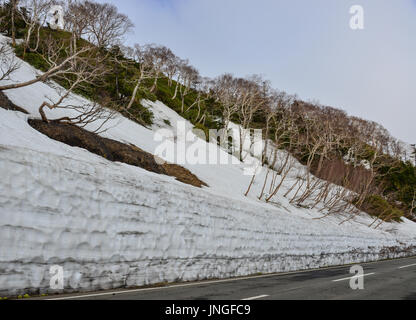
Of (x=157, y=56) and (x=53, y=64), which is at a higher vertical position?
(x=157, y=56)

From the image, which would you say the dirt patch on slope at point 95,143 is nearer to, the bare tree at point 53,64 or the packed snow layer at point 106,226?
the packed snow layer at point 106,226

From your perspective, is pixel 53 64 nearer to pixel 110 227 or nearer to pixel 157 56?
pixel 110 227

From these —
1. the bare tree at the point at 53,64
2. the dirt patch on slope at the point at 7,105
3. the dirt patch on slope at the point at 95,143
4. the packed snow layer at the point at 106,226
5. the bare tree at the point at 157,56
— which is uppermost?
the bare tree at the point at 157,56

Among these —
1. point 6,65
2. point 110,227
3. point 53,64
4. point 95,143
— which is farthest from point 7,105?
point 110,227

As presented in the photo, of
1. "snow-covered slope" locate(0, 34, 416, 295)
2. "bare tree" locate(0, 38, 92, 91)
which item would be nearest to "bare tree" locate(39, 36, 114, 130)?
"bare tree" locate(0, 38, 92, 91)

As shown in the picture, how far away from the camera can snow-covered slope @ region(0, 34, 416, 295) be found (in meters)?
6.50

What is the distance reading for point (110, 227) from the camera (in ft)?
26.8

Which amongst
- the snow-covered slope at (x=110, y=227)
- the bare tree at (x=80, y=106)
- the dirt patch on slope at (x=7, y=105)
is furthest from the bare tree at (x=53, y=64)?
the snow-covered slope at (x=110, y=227)

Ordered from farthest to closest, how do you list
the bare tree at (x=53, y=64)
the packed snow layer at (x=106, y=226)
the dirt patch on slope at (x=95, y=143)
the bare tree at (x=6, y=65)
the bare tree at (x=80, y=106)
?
the bare tree at (x=80, y=106) < the bare tree at (x=6, y=65) < the dirt patch on slope at (x=95, y=143) < the bare tree at (x=53, y=64) < the packed snow layer at (x=106, y=226)

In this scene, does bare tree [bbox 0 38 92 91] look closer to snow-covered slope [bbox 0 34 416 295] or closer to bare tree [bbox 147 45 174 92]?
snow-covered slope [bbox 0 34 416 295]

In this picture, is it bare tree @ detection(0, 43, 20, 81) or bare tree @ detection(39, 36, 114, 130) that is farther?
bare tree @ detection(39, 36, 114, 130)

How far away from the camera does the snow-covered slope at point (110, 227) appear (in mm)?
6496
